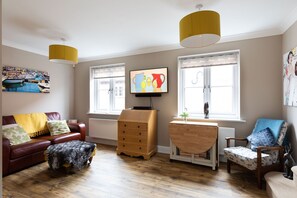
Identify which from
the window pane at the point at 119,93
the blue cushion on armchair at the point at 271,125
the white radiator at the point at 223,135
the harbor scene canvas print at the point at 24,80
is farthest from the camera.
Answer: the window pane at the point at 119,93

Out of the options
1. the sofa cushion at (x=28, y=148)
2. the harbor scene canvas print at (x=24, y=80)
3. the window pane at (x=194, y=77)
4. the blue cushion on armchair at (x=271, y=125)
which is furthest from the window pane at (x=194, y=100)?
the harbor scene canvas print at (x=24, y=80)

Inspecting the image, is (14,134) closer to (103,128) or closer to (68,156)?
(68,156)

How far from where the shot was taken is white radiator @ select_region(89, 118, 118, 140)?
12.9 ft

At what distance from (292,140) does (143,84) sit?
2.81 meters

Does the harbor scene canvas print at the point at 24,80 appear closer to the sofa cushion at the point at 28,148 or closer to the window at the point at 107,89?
the window at the point at 107,89

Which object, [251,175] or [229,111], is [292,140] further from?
[229,111]

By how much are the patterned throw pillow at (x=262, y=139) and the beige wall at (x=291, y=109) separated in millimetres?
302

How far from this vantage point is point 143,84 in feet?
11.9

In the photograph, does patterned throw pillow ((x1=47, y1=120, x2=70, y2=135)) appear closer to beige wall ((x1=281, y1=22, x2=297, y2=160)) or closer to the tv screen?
the tv screen

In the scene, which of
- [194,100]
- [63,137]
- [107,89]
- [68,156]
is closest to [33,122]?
[63,137]

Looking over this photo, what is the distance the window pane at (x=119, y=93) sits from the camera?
4.10 metres

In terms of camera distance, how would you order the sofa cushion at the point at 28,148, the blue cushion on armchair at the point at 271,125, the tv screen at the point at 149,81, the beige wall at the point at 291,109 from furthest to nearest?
the tv screen at the point at 149,81, the sofa cushion at the point at 28,148, the blue cushion on armchair at the point at 271,125, the beige wall at the point at 291,109

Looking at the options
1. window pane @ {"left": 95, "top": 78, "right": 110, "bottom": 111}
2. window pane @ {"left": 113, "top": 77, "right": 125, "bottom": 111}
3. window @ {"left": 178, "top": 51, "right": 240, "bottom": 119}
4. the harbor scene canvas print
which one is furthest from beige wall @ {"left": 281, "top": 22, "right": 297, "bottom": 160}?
the harbor scene canvas print

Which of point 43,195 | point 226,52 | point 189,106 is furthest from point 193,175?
point 226,52
